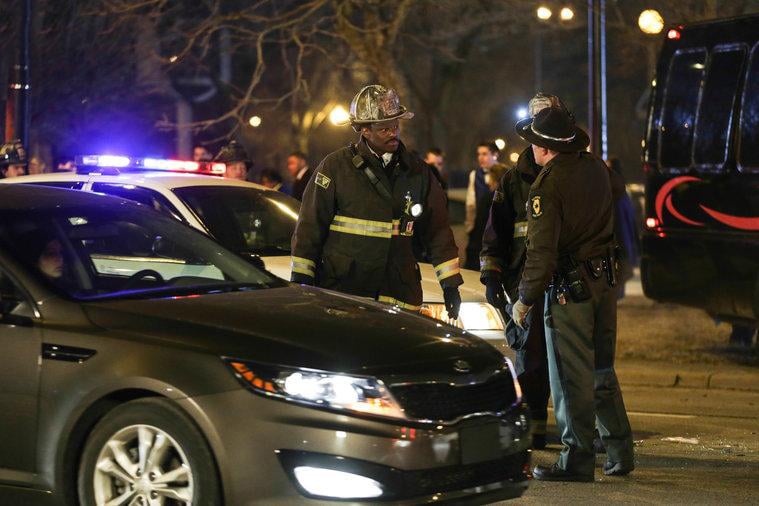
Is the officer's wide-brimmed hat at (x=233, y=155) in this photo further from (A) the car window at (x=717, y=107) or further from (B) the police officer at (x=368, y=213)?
(B) the police officer at (x=368, y=213)

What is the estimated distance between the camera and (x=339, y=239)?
7.04 m

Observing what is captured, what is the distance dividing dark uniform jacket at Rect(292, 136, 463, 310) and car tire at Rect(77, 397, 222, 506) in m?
2.01

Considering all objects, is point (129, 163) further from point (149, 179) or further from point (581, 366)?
point (581, 366)

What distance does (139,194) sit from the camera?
884 cm

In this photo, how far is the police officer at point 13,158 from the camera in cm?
1148

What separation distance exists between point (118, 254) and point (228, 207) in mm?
2627

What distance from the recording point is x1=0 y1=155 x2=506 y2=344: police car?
833cm

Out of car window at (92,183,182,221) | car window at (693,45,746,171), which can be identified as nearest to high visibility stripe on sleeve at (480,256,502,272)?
car window at (92,183,182,221)

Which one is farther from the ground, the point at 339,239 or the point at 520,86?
the point at 520,86

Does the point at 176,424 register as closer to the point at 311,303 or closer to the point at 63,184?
the point at 311,303

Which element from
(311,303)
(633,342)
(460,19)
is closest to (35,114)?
(460,19)

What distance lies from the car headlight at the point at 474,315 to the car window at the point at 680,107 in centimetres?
391

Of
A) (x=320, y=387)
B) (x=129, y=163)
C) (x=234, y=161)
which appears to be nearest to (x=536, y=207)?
(x=320, y=387)

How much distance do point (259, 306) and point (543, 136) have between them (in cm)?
188
